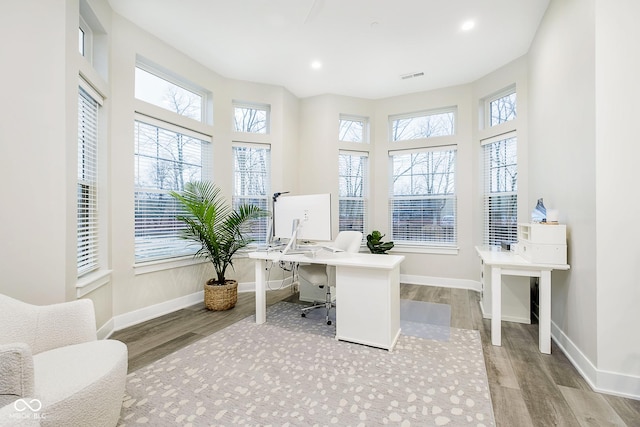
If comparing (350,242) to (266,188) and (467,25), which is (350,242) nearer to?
(266,188)

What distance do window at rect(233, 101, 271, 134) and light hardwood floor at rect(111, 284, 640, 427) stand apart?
8.54 feet

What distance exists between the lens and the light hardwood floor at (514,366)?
1703mm

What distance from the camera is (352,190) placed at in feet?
16.8

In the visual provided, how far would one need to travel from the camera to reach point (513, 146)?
397 centimetres

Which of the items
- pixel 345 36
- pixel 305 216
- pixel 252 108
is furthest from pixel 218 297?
pixel 345 36

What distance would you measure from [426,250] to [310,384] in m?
3.40

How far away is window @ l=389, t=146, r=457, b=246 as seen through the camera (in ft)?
15.6

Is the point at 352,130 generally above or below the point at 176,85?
below

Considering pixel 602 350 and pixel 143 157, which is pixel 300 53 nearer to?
pixel 143 157

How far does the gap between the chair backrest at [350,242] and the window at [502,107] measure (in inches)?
109

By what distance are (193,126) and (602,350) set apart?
4.53 meters

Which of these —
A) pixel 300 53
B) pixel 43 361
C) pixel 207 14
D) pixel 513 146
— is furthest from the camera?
pixel 513 146

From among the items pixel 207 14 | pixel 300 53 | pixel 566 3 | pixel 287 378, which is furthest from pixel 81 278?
pixel 566 3

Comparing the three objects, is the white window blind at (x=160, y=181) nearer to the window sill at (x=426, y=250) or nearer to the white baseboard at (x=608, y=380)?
the window sill at (x=426, y=250)
